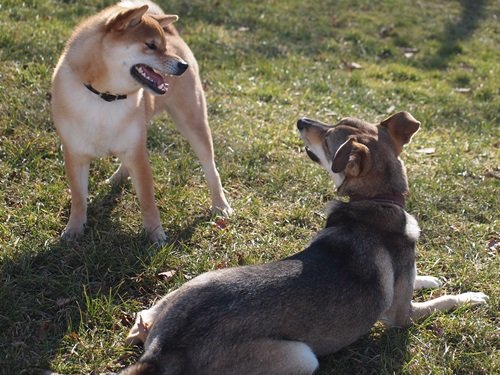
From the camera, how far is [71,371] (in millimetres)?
3389

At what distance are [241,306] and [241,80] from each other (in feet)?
16.3

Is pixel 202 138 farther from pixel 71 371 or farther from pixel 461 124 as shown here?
pixel 461 124

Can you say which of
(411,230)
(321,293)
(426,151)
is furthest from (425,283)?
(426,151)

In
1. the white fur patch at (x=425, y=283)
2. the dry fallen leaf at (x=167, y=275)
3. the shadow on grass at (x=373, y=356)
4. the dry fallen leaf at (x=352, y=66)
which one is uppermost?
the dry fallen leaf at (x=167, y=275)

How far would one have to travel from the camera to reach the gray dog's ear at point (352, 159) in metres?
3.75

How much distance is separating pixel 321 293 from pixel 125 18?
214 centimetres

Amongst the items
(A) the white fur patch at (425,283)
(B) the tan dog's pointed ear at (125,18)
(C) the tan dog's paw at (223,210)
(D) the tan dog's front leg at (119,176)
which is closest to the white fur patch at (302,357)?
(A) the white fur patch at (425,283)

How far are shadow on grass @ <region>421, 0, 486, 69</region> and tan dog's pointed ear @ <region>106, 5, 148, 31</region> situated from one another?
621 cm

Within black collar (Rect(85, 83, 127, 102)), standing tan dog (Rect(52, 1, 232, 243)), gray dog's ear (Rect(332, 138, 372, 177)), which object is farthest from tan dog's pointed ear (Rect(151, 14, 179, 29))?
gray dog's ear (Rect(332, 138, 372, 177))

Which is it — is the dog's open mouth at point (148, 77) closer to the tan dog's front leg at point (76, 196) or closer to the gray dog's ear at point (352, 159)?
the tan dog's front leg at point (76, 196)

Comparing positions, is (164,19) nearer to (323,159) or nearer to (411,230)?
(323,159)

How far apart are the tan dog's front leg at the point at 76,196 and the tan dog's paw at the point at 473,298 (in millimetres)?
2627

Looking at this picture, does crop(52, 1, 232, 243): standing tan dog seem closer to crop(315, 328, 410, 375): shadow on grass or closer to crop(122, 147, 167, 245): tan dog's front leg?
crop(122, 147, 167, 245): tan dog's front leg

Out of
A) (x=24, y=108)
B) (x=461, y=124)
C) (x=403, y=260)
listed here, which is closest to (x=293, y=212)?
(x=403, y=260)
